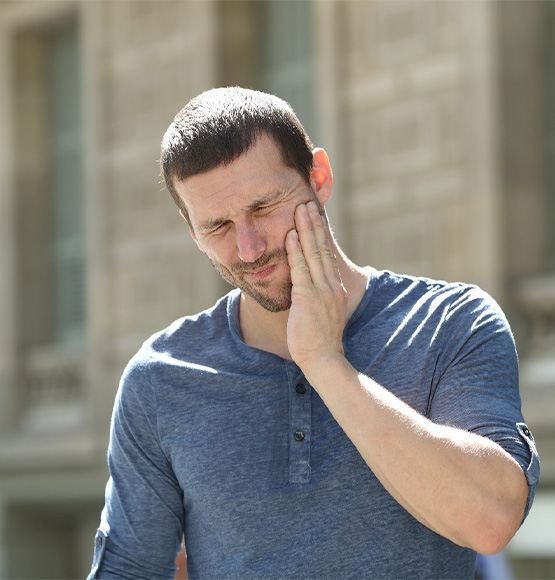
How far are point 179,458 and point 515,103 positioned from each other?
756cm

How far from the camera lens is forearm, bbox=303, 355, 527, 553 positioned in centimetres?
235

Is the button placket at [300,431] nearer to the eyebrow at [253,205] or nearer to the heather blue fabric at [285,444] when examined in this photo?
the heather blue fabric at [285,444]

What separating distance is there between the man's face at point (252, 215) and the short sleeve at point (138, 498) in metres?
0.32

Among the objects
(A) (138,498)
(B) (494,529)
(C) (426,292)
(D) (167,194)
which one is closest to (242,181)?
(C) (426,292)

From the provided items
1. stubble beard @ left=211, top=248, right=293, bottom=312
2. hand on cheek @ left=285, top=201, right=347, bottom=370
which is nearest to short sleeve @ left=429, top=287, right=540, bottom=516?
hand on cheek @ left=285, top=201, right=347, bottom=370

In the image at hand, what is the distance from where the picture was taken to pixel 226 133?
2.61 m

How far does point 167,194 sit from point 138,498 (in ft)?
32.6

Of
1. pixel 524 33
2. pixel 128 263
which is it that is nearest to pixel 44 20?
pixel 128 263

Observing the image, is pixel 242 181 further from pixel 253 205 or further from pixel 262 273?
pixel 262 273

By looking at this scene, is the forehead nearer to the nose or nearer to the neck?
the nose

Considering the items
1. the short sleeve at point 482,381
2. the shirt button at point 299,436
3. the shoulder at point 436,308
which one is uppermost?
the shoulder at point 436,308

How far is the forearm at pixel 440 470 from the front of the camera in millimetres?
2346

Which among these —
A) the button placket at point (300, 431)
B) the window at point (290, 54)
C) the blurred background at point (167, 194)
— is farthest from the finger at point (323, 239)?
the window at point (290, 54)

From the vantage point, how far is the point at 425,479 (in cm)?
235
